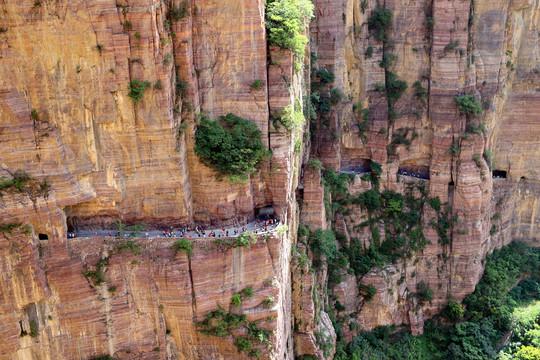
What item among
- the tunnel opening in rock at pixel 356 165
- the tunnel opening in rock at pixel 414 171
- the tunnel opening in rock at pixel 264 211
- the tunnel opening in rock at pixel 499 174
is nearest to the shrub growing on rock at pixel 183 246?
the tunnel opening in rock at pixel 264 211

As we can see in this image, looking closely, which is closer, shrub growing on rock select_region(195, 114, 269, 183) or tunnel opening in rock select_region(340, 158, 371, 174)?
shrub growing on rock select_region(195, 114, 269, 183)

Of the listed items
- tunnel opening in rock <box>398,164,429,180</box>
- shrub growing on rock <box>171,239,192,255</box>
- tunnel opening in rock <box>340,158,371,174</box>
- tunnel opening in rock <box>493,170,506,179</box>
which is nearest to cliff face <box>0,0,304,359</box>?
shrub growing on rock <box>171,239,192,255</box>

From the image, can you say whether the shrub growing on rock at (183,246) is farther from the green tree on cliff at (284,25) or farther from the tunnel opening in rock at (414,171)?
the tunnel opening in rock at (414,171)

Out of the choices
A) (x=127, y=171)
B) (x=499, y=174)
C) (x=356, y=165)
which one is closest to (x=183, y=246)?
(x=127, y=171)

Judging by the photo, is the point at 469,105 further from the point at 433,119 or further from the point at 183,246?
the point at 183,246

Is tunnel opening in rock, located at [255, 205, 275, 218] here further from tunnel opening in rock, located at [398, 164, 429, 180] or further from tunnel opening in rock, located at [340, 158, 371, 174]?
tunnel opening in rock, located at [398, 164, 429, 180]

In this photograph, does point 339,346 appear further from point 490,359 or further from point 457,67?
point 457,67

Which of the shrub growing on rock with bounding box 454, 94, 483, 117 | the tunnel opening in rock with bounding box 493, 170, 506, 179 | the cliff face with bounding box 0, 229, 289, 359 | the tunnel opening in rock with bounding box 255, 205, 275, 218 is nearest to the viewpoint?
the cliff face with bounding box 0, 229, 289, 359

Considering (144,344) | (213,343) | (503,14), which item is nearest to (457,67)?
(503,14)
